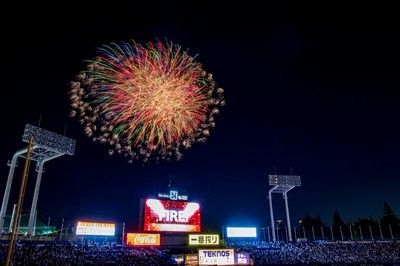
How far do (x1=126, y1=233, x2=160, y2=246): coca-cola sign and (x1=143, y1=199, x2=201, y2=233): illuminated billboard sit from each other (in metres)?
1.81

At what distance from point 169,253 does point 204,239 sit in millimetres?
6668

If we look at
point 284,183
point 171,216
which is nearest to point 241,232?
point 171,216

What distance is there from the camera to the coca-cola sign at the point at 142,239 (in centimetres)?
4835

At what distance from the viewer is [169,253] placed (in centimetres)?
5303

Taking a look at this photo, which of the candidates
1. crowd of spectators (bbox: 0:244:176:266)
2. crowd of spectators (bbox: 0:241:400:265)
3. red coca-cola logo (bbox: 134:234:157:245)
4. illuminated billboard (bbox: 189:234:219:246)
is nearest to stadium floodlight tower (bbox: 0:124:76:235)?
crowd of spectators (bbox: 0:244:176:266)

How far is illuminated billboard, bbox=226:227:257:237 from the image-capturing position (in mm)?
69375

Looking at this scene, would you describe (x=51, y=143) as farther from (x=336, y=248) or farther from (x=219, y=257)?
(x=336, y=248)

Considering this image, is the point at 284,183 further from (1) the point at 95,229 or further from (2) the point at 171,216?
(1) the point at 95,229

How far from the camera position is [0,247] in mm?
43438

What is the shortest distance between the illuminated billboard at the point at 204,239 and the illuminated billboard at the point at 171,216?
4365 mm

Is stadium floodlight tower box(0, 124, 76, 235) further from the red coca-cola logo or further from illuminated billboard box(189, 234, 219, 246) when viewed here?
illuminated billboard box(189, 234, 219, 246)

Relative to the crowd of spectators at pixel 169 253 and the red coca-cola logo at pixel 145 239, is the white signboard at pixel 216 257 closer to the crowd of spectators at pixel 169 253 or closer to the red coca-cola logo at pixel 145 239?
the crowd of spectators at pixel 169 253

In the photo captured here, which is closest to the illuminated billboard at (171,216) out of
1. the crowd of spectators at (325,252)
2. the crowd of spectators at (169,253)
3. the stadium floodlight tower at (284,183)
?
the crowd of spectators at (169,253)

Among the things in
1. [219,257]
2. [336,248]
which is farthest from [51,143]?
[336,248]
